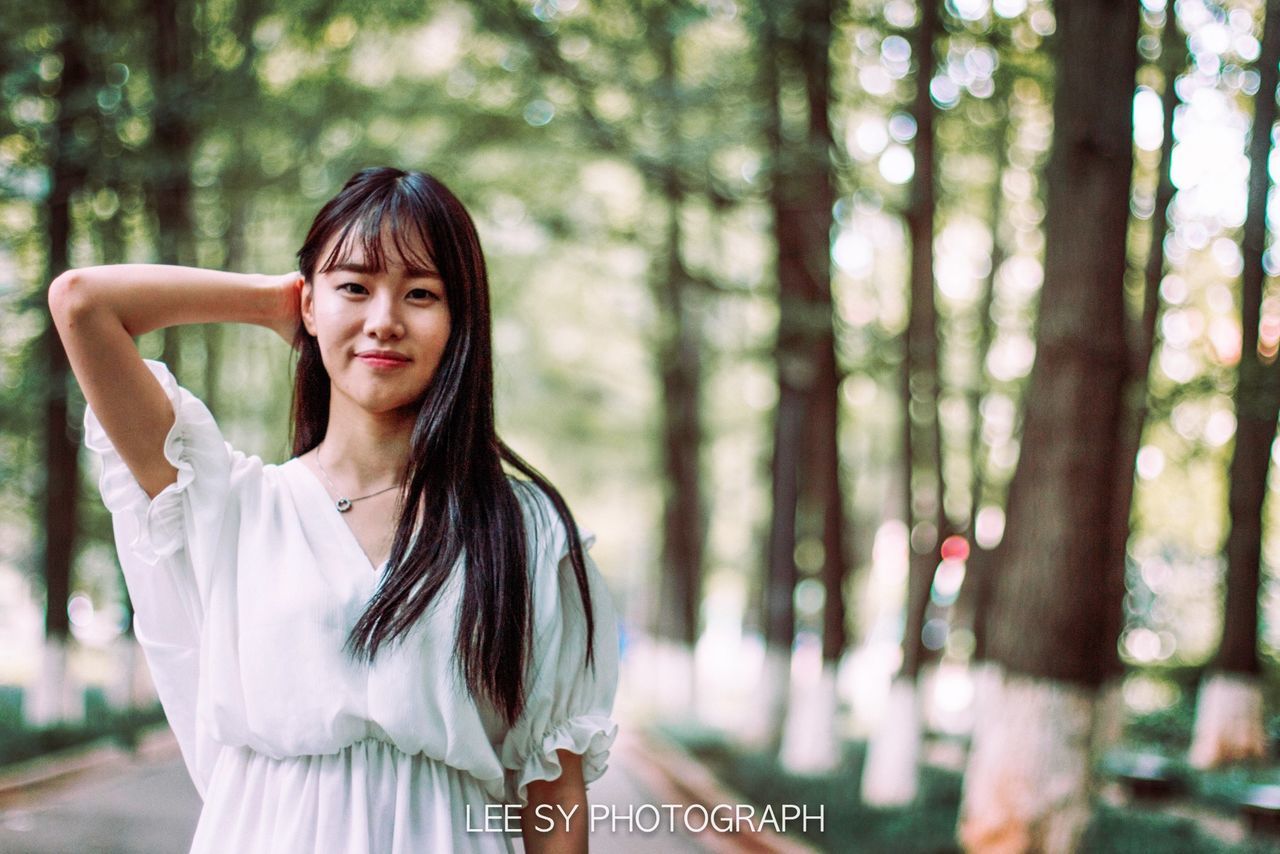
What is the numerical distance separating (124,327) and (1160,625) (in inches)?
955

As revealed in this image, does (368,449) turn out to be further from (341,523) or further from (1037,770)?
(1037,770)

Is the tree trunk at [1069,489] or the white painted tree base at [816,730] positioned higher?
the tree trunk at [1069,489]

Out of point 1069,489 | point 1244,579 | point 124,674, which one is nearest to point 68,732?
point 124,674

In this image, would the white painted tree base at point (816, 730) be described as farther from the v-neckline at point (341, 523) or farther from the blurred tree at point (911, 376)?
the v-neckline at point (341, 523)

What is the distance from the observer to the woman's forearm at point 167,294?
2.14 metres

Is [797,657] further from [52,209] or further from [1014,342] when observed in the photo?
[52,209]

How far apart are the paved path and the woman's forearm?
23.4ft

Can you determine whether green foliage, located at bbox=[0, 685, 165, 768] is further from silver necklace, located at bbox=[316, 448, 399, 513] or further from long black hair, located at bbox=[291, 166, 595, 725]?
long black hair, located at bbox=[291, 166, 595, 725]

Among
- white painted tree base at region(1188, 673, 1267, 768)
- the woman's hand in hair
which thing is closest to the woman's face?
the woman's hand in hair

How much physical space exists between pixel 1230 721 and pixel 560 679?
1428 centimetres

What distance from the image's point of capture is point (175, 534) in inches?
89.0

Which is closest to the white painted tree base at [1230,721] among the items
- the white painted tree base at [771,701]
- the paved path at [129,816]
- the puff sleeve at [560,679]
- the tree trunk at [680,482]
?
the white painted tree base at [771,701]

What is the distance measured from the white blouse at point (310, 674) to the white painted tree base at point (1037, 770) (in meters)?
6.33

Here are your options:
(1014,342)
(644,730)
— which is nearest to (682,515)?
(644,730)
